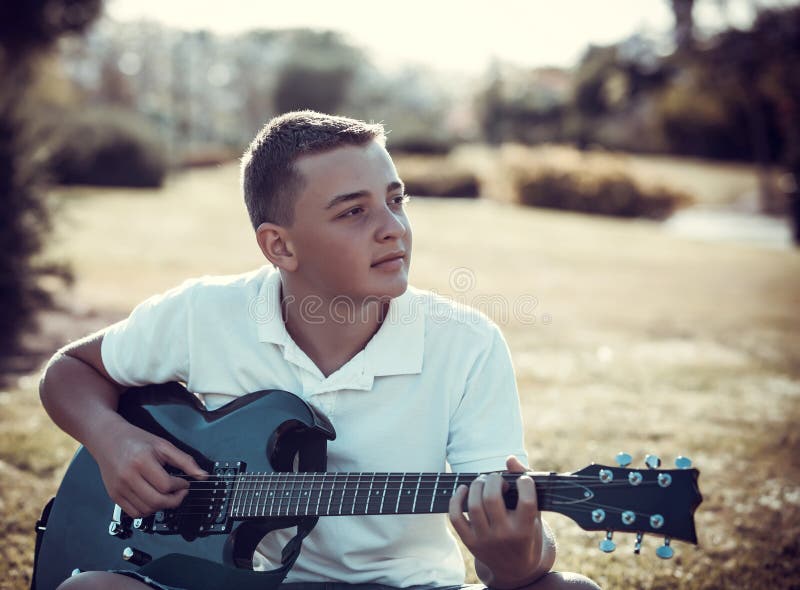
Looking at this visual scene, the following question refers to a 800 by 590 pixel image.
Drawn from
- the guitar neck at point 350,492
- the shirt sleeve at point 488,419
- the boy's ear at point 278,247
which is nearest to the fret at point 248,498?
the guitar neck at point 350,492

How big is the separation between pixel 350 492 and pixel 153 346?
0.93 meters

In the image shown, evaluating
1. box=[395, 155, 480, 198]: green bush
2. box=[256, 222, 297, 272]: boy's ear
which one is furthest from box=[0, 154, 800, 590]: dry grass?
box=[395, 155, 480, 198]: green bush

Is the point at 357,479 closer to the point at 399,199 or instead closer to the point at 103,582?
the point at 103,582

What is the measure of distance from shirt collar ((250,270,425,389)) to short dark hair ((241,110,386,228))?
1.07ft

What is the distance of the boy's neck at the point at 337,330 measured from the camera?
2537 mm

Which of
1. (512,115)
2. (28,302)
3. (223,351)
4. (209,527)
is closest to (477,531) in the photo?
(209,527)

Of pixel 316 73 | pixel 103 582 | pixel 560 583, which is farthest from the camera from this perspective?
pixel 316 73

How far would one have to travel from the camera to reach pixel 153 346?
2.66 m

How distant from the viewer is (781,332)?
9.21 metres

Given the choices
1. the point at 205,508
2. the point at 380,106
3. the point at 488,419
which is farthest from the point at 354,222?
the point at 380,106

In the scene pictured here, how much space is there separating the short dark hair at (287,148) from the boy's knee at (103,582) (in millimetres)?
1178

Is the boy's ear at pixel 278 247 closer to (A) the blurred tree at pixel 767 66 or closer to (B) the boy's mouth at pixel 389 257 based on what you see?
(B) the boy's mouth at pixel 389 257

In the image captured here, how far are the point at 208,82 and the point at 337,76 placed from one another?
6.87 meters

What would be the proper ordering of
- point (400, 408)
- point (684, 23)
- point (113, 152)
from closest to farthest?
point (400, 408) → point (113, 152) → point (684, 23)
